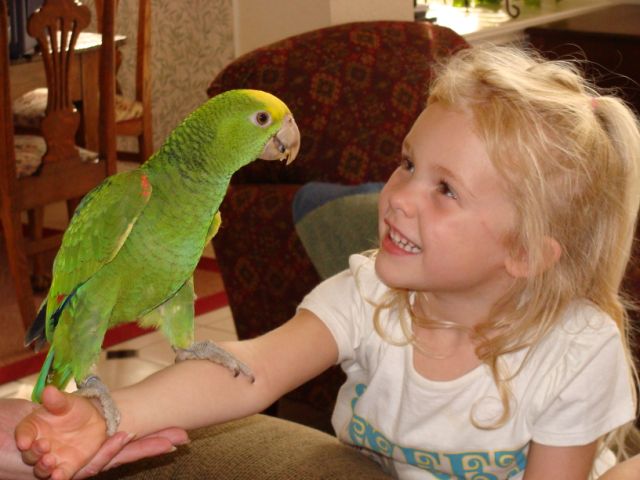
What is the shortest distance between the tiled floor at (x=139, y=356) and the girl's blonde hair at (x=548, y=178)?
69.8 inches

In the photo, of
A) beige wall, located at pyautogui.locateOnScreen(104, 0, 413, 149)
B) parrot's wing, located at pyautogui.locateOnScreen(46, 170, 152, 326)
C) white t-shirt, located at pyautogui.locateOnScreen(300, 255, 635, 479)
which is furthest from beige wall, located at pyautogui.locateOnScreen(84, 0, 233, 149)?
parrot's wing, located at pyautogui.locateOnScreen(46, 170, 152, 326)

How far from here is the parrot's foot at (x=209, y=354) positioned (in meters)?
1.15

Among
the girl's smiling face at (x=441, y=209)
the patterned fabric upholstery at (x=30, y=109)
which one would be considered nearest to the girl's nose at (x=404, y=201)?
the girl's smiling face at (x=441, y=209)

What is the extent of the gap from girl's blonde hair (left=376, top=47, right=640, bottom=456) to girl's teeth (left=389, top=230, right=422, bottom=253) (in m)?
0.13

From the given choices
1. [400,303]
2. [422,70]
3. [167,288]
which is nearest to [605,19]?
[422,70]

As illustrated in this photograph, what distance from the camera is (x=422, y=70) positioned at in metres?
2.36

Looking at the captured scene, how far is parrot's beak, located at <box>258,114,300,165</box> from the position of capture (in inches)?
39.0

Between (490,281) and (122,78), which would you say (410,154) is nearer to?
(490,281)

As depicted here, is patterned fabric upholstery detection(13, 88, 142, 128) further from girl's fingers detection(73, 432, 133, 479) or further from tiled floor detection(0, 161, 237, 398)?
girl's fingers detection(73, 432, 133, 479)

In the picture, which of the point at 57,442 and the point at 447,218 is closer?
→ the point at 57,442

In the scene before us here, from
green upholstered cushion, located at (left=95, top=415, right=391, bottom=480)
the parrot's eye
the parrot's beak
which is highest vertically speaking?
the parrot's eye

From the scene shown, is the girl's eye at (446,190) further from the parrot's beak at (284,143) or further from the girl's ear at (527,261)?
the parrot's beak at (284,143)

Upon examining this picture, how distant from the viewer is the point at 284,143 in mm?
1002

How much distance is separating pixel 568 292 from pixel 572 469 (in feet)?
0.76
